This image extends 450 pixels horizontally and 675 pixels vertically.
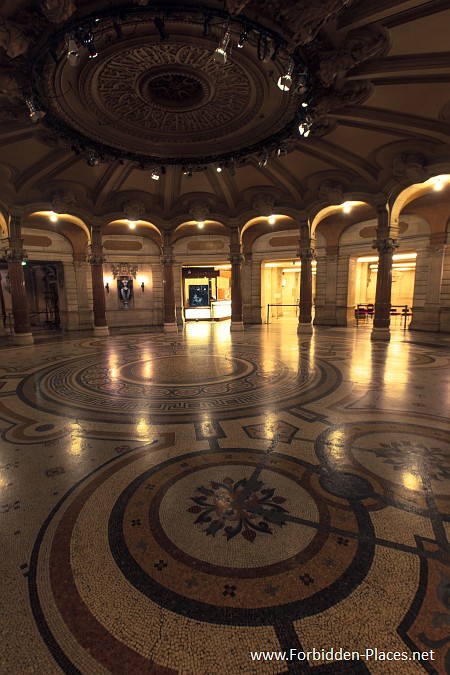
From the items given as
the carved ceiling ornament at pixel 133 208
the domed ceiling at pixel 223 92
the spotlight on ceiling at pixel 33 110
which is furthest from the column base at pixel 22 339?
the spotlight on ceiling at pixel 33 110

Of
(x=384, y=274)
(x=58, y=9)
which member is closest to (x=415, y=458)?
(x=58, y=9)

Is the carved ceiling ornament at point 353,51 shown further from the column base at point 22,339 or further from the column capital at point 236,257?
the column base at point 22,339

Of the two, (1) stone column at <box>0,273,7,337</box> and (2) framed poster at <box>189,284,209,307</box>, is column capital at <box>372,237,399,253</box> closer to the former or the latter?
(2) framed poster at <box>189,284,209,307</box>

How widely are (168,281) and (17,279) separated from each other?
6.05 m

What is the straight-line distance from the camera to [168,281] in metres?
14.7

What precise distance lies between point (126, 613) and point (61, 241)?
1777 centimetres

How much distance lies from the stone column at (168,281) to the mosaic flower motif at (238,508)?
12.2 meters

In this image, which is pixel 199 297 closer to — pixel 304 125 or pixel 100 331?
pixel 100 331

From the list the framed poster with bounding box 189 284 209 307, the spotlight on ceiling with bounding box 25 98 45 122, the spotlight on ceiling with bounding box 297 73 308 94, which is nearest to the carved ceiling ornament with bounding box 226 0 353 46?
the spotlight on ceiling with bounding box 297 73 308 94

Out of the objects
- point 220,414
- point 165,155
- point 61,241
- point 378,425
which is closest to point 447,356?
point 378,425

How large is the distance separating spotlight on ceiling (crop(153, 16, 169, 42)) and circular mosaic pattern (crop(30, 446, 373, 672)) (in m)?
6.78

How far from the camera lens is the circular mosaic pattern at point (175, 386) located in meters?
4.85

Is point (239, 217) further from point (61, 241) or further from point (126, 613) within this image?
point (126, 613)

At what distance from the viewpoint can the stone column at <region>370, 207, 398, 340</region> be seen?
37.3 ft
